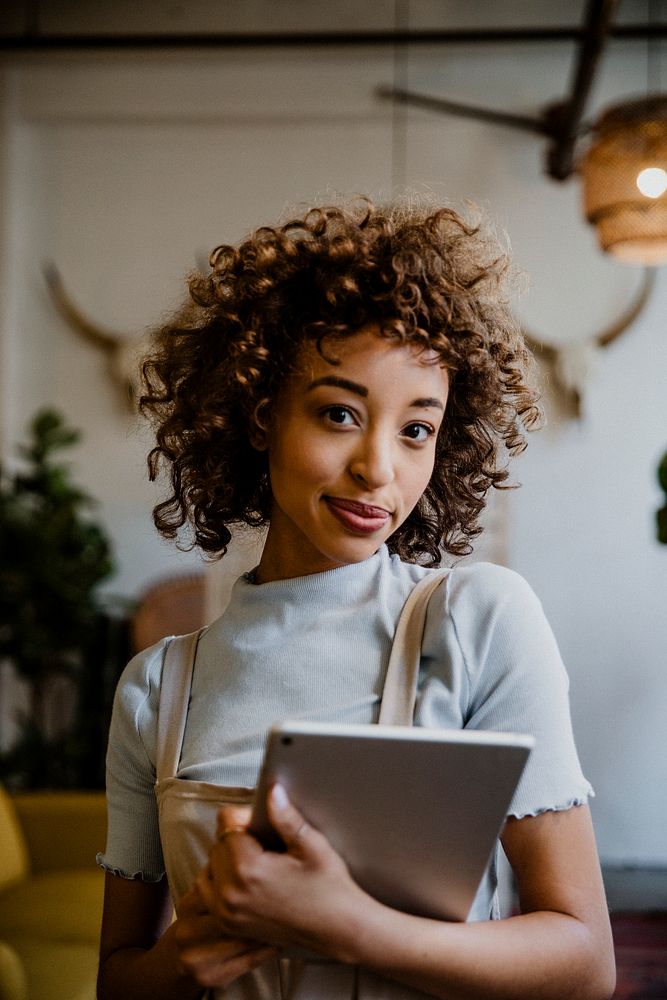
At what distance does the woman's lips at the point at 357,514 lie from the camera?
1007 millimetres

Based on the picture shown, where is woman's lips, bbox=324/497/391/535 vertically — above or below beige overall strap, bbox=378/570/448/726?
above

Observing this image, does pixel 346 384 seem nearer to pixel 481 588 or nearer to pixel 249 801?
pixel 481 588

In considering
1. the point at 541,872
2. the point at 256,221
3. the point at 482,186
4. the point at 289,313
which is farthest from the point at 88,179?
the point at 541,872

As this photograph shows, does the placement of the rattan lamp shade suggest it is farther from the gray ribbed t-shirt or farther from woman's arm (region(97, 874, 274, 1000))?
woman's arm (region(97, 874, 274, 1000))

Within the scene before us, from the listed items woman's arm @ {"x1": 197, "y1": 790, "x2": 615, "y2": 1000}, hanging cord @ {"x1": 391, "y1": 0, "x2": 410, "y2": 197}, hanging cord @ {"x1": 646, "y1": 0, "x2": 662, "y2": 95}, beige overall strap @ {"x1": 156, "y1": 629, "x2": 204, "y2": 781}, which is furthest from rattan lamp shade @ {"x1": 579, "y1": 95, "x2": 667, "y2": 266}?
woman's arm @ {"x1": 197, "y1": 790, "x2": 615, "y2": 1000}

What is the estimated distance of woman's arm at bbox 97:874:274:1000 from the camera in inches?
35.0

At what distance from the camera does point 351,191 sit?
5.27 meters

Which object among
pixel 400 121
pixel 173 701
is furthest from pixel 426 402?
pixel 400 121

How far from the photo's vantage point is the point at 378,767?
31.3 inches

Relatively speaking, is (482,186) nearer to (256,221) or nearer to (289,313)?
(256,221)

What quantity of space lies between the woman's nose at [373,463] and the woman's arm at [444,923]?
296 millimetres

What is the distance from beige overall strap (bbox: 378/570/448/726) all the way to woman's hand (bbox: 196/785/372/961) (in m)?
0.15

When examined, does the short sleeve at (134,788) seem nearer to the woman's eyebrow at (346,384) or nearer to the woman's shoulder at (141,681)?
the woman's shoulder at (141,681)

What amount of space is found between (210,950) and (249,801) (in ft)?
0.43
